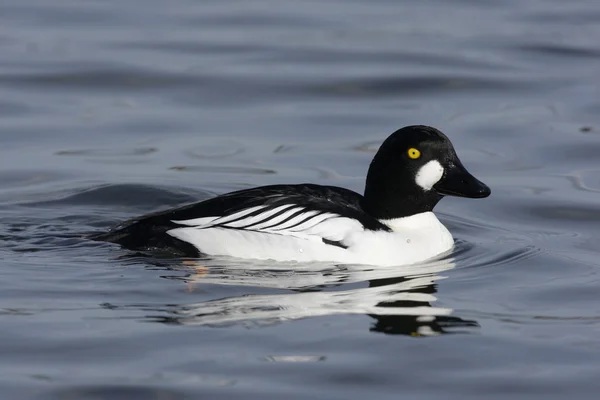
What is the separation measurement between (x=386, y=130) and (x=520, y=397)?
→ 680cm

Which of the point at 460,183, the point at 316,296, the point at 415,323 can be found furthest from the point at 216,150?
the point at 415,323

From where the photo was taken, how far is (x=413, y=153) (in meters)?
8.85

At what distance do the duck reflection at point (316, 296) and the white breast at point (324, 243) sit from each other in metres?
0.09

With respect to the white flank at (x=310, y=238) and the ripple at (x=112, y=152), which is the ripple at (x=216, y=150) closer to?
the ripple at (x=112, y=152)

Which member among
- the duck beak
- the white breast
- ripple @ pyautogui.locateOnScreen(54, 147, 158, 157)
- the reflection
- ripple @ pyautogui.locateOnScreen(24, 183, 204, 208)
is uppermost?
ripple @ pyautogui.locateOnScreen(54, 147, 158, 157)

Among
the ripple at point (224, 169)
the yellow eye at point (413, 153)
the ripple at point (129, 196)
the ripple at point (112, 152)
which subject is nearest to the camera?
the yellow eye at point (413, 153)

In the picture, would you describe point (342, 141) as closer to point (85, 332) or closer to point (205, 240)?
point (205, 240)

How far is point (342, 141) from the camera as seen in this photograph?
491 inches

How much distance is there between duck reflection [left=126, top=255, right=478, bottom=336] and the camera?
24.2 feet

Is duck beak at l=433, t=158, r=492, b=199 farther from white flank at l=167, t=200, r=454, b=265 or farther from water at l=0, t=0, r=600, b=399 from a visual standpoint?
water at l=0, t=0, r=600, b=399

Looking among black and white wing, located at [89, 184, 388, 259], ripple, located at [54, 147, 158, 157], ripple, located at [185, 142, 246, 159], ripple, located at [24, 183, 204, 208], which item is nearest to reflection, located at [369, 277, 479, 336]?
black and white wing, located at [89, 184, 388, 259]

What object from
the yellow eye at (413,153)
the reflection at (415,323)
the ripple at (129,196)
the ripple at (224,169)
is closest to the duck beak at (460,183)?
the yellow eye at (413,153)

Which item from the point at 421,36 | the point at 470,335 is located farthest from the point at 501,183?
the point at 421,36

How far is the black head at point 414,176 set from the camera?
885 cm
